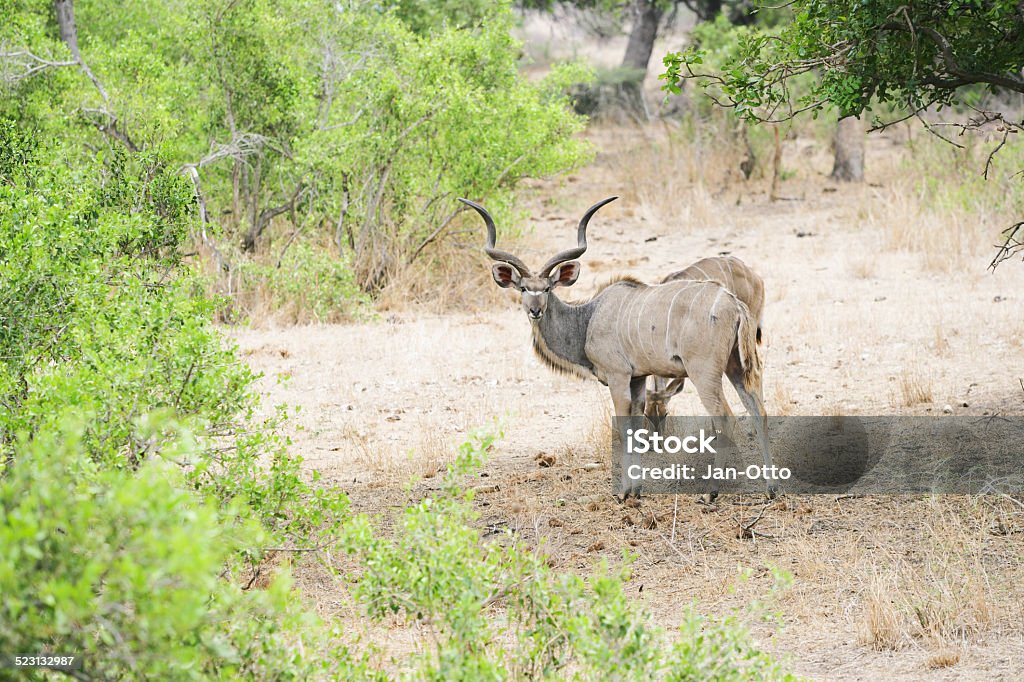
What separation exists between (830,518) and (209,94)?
7.81m

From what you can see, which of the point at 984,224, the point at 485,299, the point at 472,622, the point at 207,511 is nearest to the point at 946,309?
the point at 984,224

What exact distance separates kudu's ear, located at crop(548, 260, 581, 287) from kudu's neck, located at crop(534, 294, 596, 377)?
0.11 m

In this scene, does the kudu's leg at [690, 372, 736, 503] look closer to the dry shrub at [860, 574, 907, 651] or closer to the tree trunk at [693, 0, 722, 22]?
the dry shrub at [860, 574, 907, 651]

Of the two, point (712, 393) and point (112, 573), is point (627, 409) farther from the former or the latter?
point (112, 573)

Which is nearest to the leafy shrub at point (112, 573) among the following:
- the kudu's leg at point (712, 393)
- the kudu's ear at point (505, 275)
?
the kudu's leg at point (712, 393)

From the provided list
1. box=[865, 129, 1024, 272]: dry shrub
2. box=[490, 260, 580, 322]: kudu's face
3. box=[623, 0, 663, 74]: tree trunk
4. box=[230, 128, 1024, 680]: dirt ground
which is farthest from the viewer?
box=[623, 0, 663, 74]: tree trunk

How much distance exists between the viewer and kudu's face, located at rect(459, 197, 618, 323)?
6816mm

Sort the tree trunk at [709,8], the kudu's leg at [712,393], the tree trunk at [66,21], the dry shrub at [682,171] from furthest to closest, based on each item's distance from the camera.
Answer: the tree trunk at [709,8], the dry shrub at [682,171], the tree trunk at [66,21], the kudu's leg at [712,393]

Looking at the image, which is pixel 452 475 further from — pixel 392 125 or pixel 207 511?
pixel 392 125

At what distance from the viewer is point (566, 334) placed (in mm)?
6926

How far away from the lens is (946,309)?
33.5 ft

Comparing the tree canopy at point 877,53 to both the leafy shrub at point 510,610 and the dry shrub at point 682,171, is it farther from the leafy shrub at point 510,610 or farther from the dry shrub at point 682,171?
the dry shrub at point 682,171

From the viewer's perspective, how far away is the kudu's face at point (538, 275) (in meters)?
6.82

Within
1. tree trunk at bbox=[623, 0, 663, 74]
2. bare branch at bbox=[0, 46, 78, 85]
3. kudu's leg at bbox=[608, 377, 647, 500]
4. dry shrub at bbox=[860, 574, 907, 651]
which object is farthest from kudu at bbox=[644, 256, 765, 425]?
tree trunk at bbox=[623, 0, 663, 74]
